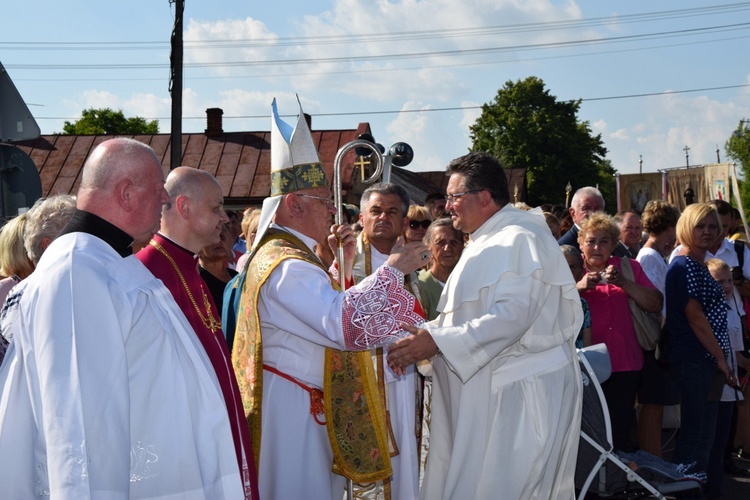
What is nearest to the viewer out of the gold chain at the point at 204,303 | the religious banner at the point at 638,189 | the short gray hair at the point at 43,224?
the gold chain at the point at 204,303

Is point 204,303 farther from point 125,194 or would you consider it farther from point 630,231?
point 630,231

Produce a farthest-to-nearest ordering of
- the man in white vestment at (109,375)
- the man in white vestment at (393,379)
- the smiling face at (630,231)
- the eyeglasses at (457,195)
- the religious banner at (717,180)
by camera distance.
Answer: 1. the religious banner at (717,180)
2. the smiling face at (630,231)
3. the man in white vestment at (393,379)
4. the eyeglasses at (457,195)
5. the man in white vestment at (109,375)

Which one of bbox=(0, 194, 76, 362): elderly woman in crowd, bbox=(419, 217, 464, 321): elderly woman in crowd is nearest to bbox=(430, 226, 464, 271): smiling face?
bbox=(419, 217, 464, 321): elderly woman in crowd

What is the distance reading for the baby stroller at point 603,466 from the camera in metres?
5.23

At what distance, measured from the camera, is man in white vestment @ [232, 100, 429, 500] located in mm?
3844

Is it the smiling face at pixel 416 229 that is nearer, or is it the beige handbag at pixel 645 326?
the beige handbag at pixel 645 326

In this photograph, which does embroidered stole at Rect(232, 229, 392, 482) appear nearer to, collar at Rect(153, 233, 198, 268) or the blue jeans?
collar at Rect(153, 233, 198, 268)

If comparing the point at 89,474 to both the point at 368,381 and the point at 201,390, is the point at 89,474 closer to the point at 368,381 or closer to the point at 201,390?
the point at 201,390

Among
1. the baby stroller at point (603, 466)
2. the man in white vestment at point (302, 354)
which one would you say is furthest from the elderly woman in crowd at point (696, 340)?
the man in white vestment at point (302, 354)

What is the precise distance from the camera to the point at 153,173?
2.85 meters

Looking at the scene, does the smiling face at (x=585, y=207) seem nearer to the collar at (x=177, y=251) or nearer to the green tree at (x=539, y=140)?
the collar at (x=177, y=251)

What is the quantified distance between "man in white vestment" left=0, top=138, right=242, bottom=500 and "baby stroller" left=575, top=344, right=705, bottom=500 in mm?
3092

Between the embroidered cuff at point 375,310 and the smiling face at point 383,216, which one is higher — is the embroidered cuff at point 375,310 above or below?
below

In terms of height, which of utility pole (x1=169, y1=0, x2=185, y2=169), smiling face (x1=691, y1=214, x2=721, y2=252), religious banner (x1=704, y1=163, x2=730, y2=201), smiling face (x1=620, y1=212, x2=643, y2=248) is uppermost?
utility pole (x1=169, y1=0, x2=185, y2=169)
